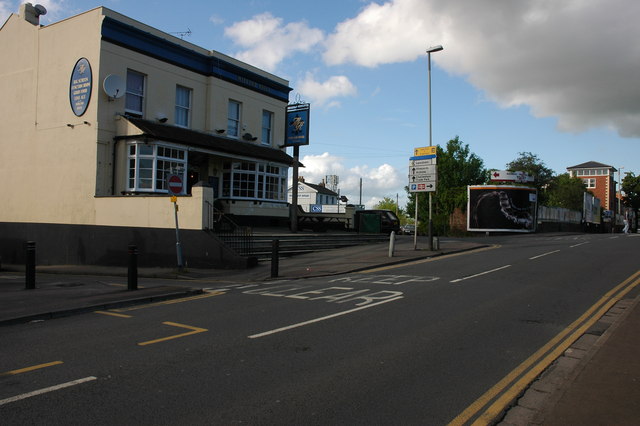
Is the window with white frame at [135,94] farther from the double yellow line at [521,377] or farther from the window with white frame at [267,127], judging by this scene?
the double yellow line at [521,377]

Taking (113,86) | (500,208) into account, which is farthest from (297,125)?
(500,208)

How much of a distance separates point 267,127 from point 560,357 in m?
24.3

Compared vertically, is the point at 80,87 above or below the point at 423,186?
above

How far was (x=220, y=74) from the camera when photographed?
25.2 meters

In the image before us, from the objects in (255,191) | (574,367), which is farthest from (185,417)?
(255,191)

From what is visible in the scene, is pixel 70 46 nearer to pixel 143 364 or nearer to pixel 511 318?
pixel 143 364

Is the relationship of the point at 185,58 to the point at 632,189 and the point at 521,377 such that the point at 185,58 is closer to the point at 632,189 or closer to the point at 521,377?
the point at 521,377

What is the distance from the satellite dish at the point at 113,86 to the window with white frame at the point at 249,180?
6610mm

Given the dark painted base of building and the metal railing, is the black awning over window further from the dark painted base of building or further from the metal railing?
the metal railing

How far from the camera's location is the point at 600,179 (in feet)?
344

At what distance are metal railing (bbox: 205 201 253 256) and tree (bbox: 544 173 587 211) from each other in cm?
6966

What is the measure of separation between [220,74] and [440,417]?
23732mm

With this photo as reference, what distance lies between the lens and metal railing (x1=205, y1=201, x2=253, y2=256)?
16.8 meters

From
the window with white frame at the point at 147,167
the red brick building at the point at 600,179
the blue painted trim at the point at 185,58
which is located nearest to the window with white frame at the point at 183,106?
the blue painted trim at the point at 185,58
